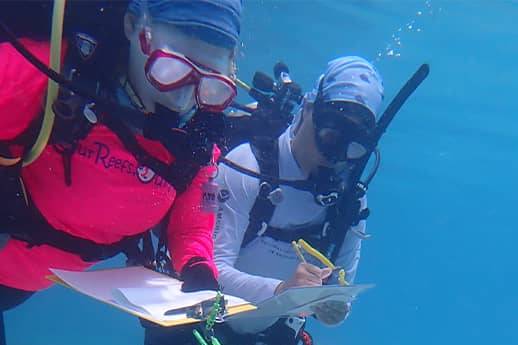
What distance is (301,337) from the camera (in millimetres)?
5148

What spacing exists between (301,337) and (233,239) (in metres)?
1.28

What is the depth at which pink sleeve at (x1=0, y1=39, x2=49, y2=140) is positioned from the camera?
2393 millimetres

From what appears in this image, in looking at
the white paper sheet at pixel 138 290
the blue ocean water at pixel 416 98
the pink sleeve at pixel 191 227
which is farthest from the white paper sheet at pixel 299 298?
the blue ocean water at pixel 416 98

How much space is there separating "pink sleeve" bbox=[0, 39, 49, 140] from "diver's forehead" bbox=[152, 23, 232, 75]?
1.65ft

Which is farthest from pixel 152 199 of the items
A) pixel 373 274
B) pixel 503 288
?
pixel 503 288

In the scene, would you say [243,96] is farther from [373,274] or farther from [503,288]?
[503,288]

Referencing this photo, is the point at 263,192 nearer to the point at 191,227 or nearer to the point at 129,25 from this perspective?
the point at 191,227

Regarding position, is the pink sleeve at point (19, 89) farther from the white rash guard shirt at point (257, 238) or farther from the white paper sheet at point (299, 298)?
the white rash guard shirt at point (257, 238)

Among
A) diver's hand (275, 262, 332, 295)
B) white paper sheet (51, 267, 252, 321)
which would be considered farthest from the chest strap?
white paper sheet (51, 267, 252, 321)

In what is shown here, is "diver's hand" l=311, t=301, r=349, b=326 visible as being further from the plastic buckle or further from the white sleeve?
the plastic buckle

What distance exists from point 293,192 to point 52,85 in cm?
278

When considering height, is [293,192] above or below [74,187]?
above

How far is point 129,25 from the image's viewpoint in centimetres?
268

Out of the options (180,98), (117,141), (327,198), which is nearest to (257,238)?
(327,198)
